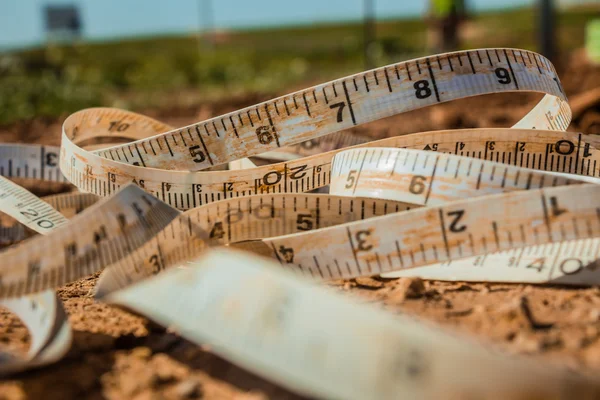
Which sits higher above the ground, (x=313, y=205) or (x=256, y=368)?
(x=313, y=205)

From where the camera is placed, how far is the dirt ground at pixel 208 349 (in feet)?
5.33

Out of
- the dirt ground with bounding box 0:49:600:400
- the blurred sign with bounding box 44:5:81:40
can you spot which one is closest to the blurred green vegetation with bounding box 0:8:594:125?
the blurred sign with bounding box 44:5:81:40

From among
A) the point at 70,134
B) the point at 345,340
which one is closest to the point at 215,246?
the point at 345,340

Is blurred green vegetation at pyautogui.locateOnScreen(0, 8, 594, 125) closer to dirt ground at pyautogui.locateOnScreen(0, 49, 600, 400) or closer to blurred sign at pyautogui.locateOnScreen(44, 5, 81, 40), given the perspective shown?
blurred sign at pyautogui.locateOnScreen(44, 5, 81, 40)

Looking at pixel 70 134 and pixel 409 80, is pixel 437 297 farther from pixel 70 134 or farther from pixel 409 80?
pixel 70 134

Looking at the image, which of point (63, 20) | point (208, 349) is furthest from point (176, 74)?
point (63, 20)

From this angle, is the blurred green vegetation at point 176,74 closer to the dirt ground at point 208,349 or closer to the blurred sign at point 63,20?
the blurred sign at point 63,20

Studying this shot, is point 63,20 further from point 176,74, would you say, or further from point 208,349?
point 208,349

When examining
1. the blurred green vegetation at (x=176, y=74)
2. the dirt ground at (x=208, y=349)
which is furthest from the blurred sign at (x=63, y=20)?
the dirt ground at (x=208, y=349)

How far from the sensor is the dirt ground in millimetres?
1625

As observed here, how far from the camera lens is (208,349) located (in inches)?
71.5

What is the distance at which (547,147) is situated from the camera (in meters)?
2.84

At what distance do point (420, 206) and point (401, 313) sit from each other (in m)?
0.44

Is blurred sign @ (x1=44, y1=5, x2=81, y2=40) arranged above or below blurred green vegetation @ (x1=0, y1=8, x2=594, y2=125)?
above
